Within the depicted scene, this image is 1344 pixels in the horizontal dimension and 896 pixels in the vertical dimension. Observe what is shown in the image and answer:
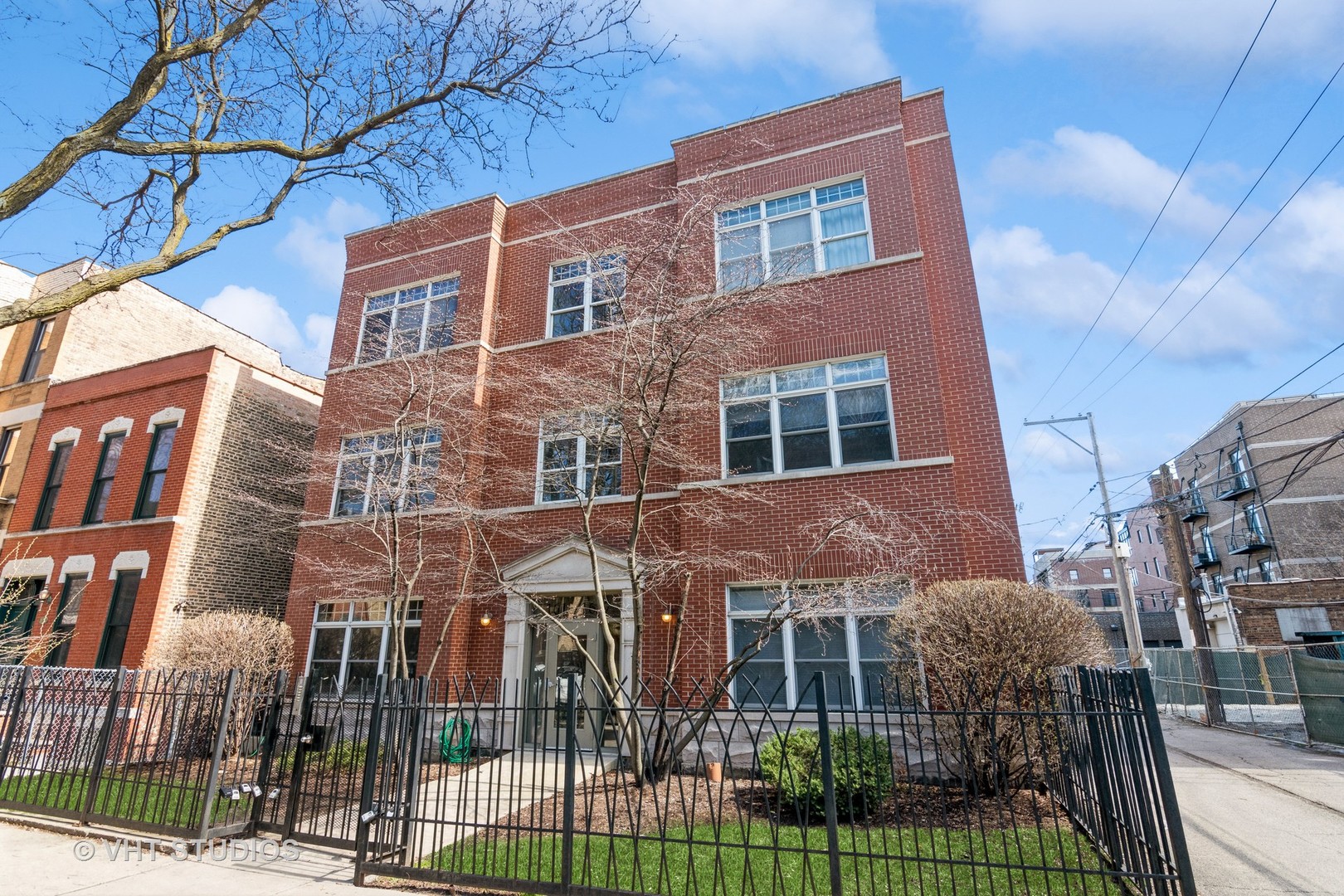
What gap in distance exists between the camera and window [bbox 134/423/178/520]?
1655 cm

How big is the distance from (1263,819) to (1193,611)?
51.0ft

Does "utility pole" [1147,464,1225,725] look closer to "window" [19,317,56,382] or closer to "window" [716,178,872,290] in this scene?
"window" [716,178,872,290]

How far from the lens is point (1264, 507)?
31312 mm

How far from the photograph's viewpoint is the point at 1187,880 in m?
4.15

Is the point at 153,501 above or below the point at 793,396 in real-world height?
below

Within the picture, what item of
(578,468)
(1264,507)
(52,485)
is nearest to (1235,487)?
(1264,507)

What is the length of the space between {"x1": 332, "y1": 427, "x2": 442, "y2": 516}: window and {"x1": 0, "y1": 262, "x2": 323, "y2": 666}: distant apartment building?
1410mm

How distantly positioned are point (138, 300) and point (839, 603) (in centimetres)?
2239

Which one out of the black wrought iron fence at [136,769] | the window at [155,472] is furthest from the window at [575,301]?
the window at [155,472]

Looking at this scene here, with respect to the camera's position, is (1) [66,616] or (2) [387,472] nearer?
(2) [387,472]

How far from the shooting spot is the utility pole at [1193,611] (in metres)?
17.7

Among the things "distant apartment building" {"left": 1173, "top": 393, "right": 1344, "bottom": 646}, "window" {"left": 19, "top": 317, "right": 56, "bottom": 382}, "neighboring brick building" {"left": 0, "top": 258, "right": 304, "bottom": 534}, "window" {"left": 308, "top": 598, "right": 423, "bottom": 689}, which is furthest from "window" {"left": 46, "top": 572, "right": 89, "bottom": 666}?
"distant apartment building" {"left": 1173, "top": 393, "right": 1344, "bottom": 646}

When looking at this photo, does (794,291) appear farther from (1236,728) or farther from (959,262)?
(1236,728)

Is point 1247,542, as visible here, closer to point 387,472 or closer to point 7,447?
point 387,472
